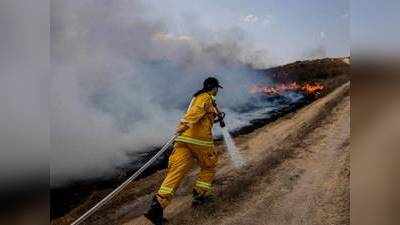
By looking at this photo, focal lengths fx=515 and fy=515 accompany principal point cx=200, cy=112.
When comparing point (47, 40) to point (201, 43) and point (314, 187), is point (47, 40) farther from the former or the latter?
point (314, 187)

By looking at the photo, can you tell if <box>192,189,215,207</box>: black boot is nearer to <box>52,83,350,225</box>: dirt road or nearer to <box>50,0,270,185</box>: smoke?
<box>52,83,350,225</box>: dirt road

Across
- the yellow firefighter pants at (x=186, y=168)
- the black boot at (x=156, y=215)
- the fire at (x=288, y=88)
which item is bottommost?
the black boot at (x=156, y=215)

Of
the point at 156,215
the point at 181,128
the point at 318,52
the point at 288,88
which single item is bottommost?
the point at 156,215

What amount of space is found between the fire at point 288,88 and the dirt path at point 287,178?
0.07m

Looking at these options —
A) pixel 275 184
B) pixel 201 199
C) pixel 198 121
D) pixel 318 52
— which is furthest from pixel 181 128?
pixel 318 52

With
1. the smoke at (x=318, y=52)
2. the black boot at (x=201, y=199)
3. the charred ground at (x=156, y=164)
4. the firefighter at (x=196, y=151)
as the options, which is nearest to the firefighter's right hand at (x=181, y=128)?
the firefighter at (x=196, y=151)

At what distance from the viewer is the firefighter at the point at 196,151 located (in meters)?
2.40

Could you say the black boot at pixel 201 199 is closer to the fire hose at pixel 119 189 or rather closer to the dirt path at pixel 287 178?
the dirt path at pixel 287 178

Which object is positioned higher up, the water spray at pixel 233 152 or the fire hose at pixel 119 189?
the water spray at pixel 233 152

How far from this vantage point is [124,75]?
2404mm

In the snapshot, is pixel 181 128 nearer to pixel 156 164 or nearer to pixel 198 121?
pixel 198 121

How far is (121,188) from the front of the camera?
2408 mm

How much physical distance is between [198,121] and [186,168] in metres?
0.23

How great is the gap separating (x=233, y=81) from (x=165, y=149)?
45 centimetres
